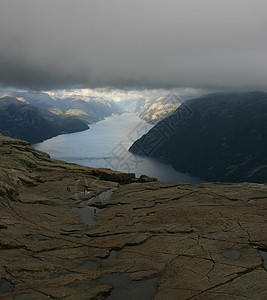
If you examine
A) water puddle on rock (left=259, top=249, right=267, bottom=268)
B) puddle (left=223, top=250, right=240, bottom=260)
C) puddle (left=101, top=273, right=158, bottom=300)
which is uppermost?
water puddle on rock (left=259, top=249, right=267, bottom=268)

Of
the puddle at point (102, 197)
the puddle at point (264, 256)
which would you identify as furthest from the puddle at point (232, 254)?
the puddle at point (102, 197)

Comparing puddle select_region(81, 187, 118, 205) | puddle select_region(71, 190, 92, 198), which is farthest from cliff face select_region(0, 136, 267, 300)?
puddle select_region(71, 190, 92, 198)

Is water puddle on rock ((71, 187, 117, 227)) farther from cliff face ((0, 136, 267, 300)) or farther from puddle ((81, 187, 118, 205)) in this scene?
cliff face ((0, 136, 267, 300))

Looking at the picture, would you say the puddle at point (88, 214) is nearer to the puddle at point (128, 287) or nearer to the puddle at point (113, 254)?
the puddle at point (113, 254)

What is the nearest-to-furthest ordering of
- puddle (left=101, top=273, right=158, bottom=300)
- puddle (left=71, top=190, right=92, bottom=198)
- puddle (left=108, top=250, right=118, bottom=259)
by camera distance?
puddle (left=101, top=273, right=158, bottom=300)
puddle (left=108, top=250, right=118, bottom=259)
puddle (left=71, top=190, right=92, bottom=198)

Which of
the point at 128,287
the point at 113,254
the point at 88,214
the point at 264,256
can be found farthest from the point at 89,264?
the point at 88,214

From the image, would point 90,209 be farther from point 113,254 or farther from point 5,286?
point 5,286
